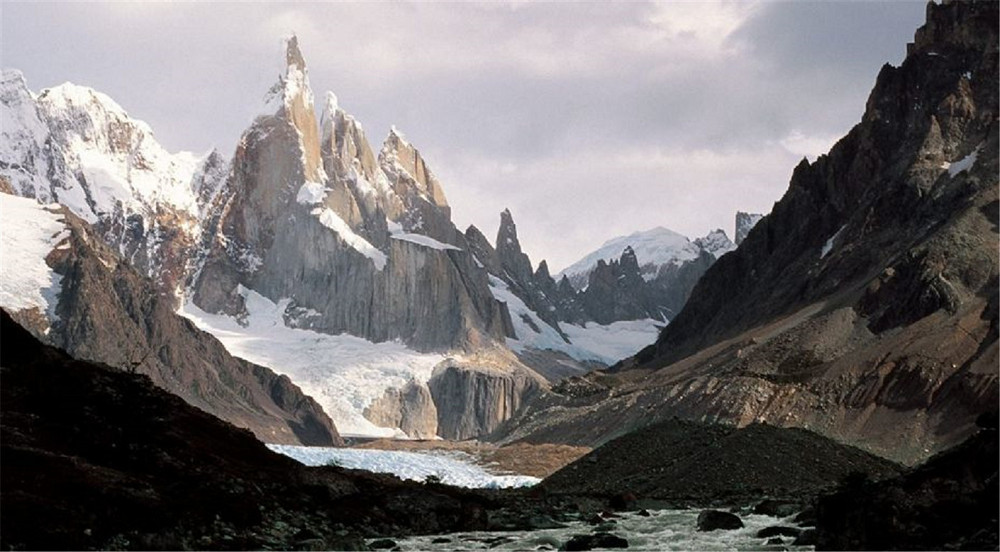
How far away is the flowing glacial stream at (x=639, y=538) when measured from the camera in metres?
37.4

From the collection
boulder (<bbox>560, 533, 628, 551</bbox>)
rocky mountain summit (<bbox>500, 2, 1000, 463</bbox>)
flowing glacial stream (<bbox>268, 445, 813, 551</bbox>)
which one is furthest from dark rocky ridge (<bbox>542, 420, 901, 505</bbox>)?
rocky mountain summit (<bbox>500, 2, 1000, 463</bbox>)

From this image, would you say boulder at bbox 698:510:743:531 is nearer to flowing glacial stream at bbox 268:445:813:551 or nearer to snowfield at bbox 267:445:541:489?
flowing glacial stream at bbox 268:445:813:551

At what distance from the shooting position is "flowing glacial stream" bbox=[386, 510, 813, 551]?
37438mm

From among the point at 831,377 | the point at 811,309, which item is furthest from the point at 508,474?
the point at 811,309

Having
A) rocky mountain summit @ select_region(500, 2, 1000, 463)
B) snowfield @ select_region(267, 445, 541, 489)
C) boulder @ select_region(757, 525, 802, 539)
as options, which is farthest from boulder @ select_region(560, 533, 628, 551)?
snowfield @ select_region(267, 445, 541, 489)

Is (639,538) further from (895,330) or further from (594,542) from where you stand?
(895,330)

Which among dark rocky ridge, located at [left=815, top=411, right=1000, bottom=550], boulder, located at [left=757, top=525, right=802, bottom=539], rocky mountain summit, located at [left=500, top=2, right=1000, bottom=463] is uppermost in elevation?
rocky mountain summit, located at [left=500, top=2, right=1000, bottom=463]

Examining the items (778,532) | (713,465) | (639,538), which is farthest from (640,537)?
(713,465)

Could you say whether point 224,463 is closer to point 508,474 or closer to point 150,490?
point 150,490

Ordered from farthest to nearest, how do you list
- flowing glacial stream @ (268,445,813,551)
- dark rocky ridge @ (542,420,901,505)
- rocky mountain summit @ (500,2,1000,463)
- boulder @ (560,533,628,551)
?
rocky mountain summit @ (500,2,1000,463) → dark rocky ridge @ (542,420,901,505) → flowing glacial stream @ (268,445,813,551) → boulder @ (560,533,628,551)

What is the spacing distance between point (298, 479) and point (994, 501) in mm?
25083

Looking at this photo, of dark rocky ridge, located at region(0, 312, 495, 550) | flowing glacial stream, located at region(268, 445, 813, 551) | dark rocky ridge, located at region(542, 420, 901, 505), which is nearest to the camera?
dark rocky ridge, located at region(0, 312, 495, 550)

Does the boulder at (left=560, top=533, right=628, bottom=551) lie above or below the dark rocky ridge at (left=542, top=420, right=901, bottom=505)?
below

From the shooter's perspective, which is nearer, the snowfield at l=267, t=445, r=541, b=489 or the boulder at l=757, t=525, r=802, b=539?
the boulder at l=757, t=525, r=802, b=539
